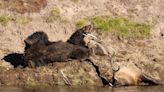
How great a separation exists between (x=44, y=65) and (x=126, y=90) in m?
5.12

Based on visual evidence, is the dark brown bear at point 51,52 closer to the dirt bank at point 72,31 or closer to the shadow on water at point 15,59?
the dirt bank at point 72,31

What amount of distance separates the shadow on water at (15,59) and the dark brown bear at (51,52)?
90 centimetres

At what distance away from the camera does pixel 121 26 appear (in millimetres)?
35594

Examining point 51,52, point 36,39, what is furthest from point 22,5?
point 51,52

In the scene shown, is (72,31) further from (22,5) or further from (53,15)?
(22,5)

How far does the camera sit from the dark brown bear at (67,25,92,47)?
31922 mm

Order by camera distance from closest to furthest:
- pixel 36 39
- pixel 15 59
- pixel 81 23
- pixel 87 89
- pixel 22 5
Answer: pixel 87 89
pixel 36 39
pixel 15 59
pixel 81 23
pixel 22 5

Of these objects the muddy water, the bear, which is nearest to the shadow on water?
the bear

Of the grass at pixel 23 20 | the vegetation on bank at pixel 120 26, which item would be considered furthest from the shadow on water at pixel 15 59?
the vegetation on bank at pixel 120 26

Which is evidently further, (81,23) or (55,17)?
(55,17)

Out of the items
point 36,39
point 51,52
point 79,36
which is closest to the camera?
point 51,52

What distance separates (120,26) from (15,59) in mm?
7099

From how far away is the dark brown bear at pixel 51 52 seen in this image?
3044 cm

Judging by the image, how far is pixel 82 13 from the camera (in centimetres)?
3616
